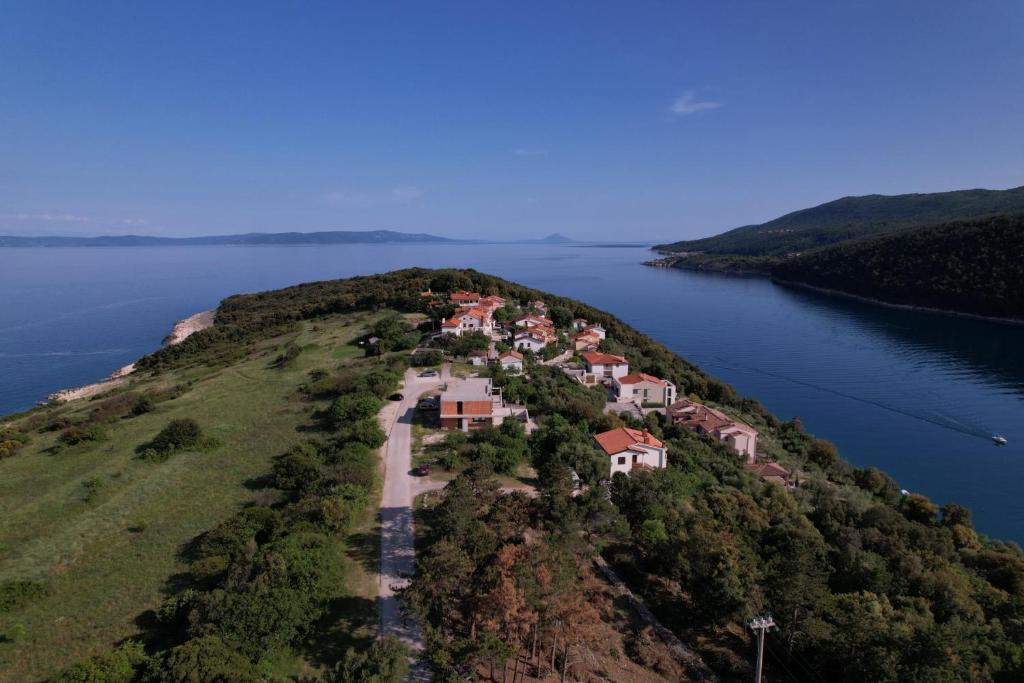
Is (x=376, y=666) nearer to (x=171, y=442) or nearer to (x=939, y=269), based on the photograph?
(x=171, y=442)

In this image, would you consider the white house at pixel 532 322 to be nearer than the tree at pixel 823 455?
No

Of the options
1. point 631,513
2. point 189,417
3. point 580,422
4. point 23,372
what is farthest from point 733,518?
point 23,372

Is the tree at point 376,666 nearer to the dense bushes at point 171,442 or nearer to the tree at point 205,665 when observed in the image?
the tree at point 205,665

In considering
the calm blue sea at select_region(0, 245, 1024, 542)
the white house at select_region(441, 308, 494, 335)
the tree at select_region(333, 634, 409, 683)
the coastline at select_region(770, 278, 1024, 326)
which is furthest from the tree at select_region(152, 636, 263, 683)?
the coastline at select_region(770, 278, 1024, 326)

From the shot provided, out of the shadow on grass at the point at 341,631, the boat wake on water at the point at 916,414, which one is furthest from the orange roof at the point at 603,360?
the shadow on grass at the point at 341,631

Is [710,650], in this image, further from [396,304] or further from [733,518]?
[396,304]

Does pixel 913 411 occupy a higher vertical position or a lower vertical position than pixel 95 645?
lower
